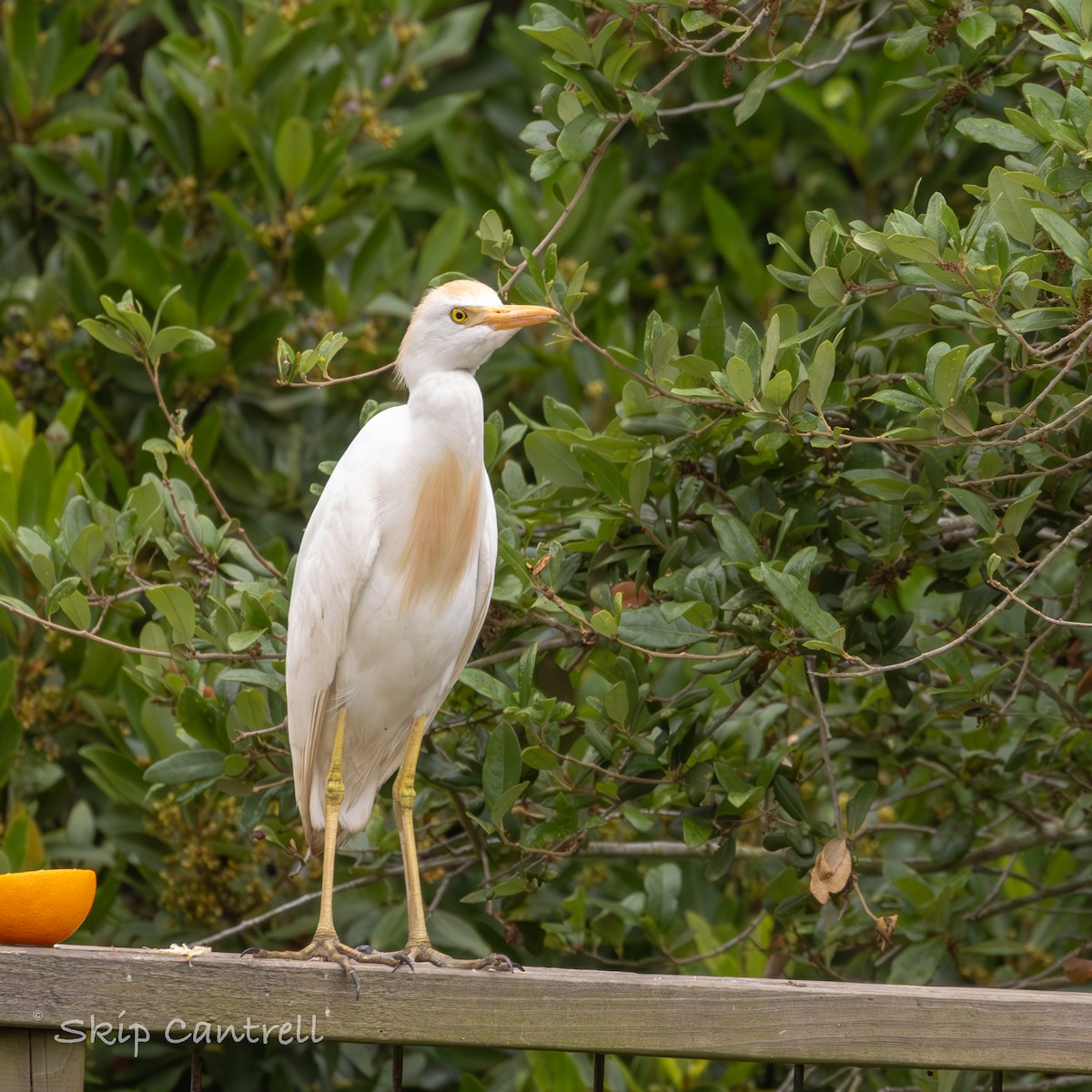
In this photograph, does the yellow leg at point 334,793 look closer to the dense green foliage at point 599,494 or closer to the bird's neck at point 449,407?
the dense green foliage at point 599,494

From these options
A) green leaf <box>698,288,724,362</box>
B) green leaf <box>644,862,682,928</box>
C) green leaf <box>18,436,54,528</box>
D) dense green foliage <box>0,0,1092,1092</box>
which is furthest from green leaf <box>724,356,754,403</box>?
green leaf <box>18,436,54,528</box>

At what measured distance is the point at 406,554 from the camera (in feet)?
7.51

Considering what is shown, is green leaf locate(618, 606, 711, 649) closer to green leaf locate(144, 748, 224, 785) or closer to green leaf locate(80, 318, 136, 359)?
green leaf locate(144, 748, 224, 785)

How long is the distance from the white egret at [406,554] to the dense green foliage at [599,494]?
5.3 inches

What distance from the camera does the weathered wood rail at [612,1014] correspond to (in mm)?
1722

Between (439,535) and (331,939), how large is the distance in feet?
2.18

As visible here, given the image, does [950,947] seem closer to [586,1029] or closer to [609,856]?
[609,856]

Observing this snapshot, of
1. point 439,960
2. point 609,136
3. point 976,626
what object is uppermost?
point 609,136

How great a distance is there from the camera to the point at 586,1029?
1.83m

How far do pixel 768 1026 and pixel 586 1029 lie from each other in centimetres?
25

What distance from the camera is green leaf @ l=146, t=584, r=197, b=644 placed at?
2404 mm

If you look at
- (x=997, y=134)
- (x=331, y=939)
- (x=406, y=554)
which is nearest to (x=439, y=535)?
(x=406, y=554)

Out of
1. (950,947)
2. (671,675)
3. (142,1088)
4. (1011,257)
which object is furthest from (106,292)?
(950,947)

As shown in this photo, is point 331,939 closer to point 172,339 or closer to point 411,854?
point 411,854
